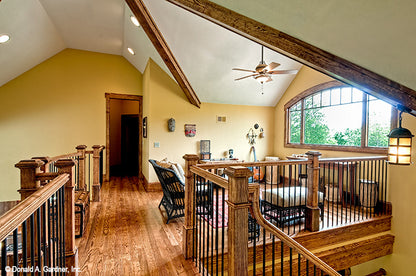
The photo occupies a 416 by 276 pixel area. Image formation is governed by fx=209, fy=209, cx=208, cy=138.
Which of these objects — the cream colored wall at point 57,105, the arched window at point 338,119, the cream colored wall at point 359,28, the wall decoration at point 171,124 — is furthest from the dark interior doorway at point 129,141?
the cream colored wall at point 359,28

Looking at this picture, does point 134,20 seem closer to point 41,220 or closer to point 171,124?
point 171,124

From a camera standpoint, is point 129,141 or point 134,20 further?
point 129,141

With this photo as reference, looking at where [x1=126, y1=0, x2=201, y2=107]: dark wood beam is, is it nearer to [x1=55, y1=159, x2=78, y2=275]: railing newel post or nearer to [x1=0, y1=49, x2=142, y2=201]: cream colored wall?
[x1=0, y1=49, x2=142, y2=201]: cream colored wall

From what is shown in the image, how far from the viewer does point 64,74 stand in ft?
18.4

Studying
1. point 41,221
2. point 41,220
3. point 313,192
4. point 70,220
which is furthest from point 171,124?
point 41,220

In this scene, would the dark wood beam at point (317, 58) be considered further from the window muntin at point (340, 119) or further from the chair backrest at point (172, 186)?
the window muntin at point (340, 119)

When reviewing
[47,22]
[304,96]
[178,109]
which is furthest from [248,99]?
[47,22]

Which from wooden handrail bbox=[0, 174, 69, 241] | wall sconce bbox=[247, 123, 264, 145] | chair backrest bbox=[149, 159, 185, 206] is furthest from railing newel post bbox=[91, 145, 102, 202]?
wall sconce bbox=[247, 123, 264, 145]

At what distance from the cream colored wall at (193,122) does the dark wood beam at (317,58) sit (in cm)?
273

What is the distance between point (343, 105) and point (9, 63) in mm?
7498

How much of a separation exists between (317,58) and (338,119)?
11.8ft

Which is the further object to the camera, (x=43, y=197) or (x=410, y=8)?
(x=410, y=8)

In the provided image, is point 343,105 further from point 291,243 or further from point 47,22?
point 47,22

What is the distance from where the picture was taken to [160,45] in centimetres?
420
